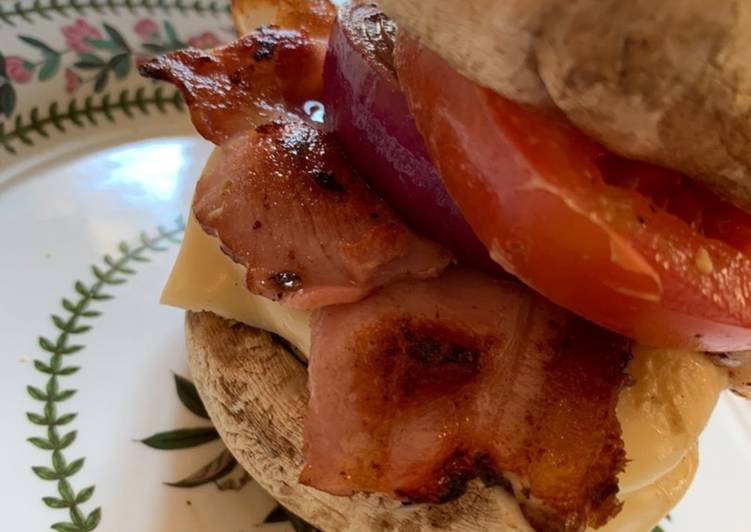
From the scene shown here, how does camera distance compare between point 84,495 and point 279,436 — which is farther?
point 84,495

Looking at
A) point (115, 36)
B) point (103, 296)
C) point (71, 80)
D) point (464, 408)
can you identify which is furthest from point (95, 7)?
point (464, 408)

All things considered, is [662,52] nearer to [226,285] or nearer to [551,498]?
[551,498]

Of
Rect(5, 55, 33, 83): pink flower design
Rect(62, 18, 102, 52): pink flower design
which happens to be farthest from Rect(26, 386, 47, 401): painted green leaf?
Rect(62, 18, 102, 52): pink flower design

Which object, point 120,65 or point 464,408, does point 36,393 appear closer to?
point 464,408

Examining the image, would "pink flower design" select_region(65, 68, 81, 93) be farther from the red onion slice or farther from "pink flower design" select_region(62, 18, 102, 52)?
the red onion slice

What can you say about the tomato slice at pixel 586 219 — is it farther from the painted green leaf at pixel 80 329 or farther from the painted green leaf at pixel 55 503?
the painted green leaf at pixel 80 329

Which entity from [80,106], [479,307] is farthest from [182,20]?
[479,307]
